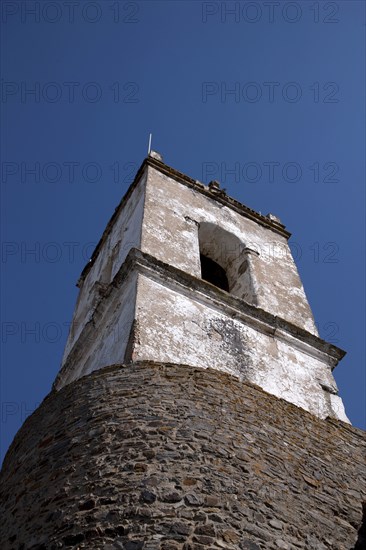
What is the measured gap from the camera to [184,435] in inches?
194

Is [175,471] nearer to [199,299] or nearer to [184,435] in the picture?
[184,435]

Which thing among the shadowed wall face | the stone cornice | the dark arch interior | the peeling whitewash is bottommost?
the shadowed wall face

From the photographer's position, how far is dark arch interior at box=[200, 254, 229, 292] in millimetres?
11357

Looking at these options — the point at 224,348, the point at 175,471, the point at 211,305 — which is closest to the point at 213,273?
the point at 211,305

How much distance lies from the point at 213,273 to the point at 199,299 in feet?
10.5

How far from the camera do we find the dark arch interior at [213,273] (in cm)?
1136

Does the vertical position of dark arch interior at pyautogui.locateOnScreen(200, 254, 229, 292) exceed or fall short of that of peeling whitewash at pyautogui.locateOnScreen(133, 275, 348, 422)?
it exceeds it

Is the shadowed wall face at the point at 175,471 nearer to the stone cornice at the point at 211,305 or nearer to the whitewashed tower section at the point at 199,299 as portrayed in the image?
the whitewashed tower section at the point at 199,299

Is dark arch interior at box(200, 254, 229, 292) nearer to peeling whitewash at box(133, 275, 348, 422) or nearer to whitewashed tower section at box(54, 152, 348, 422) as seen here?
whitewashed tower section at box(54, 152, 348, 422)

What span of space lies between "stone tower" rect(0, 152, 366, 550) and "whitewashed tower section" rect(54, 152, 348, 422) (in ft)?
0.09

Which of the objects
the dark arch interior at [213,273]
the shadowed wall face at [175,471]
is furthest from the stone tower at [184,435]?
the dark arch interior at [213,273]

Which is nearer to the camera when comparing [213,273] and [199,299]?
[199,299]

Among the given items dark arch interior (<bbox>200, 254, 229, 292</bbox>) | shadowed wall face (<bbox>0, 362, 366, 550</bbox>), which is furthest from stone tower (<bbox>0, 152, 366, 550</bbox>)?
dark arch interior (<bbox>200, 254, 229, 292</bbox>)

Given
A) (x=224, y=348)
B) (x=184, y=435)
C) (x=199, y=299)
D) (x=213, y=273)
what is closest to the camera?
(x=184, y=435)
